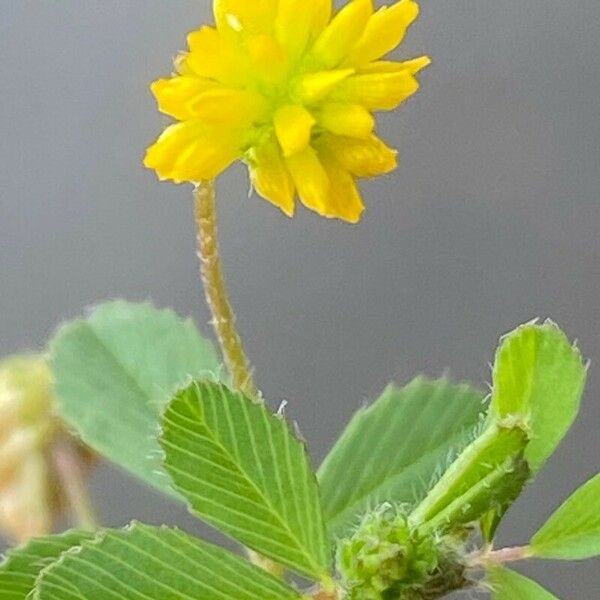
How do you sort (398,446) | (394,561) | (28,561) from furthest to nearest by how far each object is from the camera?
(398,446) < (28,561) < (394,561)

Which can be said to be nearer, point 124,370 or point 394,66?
point 394,66

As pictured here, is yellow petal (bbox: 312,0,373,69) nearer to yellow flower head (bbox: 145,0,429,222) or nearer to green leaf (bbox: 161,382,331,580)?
yellow flower head (bbox: 145,0,429,222)

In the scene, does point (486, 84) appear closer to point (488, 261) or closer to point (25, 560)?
point (488, 261)

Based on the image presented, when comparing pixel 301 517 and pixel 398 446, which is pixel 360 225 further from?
pixel 301 517

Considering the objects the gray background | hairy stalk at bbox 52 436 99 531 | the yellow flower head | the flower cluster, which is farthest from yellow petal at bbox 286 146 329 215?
the gray background

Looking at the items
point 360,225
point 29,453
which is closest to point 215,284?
point 29,453

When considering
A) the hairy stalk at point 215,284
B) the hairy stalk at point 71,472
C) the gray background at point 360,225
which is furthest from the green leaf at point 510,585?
the gray background at point 360,225
